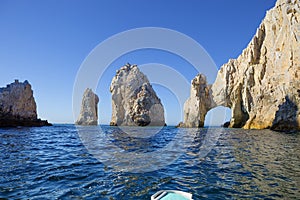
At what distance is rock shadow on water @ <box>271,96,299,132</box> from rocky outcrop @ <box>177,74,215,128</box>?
2547 centimetres

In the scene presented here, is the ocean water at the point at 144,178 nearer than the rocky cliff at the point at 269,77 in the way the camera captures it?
Yes

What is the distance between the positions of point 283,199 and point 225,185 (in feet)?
5.38

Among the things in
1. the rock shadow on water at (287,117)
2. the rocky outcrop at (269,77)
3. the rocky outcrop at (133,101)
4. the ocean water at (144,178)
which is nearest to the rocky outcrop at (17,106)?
the rocky outcrop at (133,101)

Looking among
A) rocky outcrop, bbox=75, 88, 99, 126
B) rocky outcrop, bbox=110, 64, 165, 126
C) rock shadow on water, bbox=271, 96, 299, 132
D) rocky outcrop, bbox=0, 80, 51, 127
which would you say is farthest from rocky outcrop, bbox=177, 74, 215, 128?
rocky outcrop, bbox=75, 88, 99, 126

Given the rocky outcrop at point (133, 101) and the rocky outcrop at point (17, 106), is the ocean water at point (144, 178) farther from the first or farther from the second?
the rocky outcrop at point (133, 101)

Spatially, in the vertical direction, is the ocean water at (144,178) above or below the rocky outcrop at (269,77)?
below

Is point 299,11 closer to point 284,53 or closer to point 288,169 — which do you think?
point 284,53

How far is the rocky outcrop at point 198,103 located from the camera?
61.5 metres

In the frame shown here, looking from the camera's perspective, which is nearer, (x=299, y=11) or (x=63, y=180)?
(x=63, y=180)

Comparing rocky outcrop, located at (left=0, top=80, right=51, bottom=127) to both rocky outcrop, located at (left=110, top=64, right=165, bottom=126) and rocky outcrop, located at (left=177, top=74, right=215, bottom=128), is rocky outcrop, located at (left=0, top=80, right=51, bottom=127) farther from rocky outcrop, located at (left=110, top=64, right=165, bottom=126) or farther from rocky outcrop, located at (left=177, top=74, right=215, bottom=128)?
rocky outcrop, located at (left=177, top=74, right=215, bottom=128)

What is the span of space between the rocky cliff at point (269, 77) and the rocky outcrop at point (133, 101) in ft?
61.2

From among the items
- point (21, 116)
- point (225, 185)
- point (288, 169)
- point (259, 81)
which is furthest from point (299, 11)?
point (21, 116)

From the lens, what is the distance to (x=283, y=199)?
5.30 m

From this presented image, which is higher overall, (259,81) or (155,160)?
(259,81)
